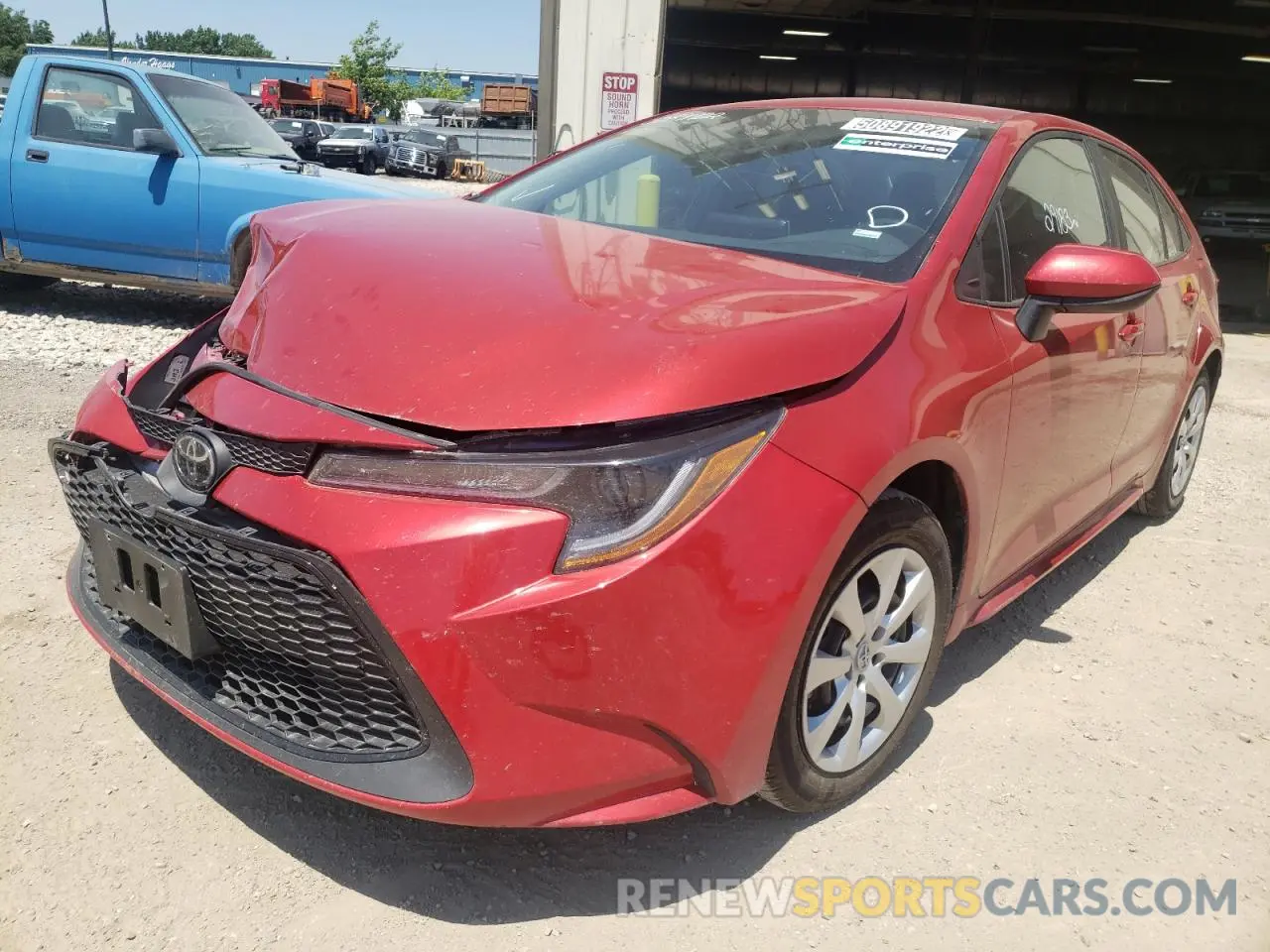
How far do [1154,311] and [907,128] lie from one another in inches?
43.7

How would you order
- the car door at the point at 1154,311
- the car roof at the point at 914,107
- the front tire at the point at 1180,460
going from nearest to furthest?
1. the car roof at the point at 914,107
2. the car door at the point at 1154,311
3. the front tire at the point at 1180,460

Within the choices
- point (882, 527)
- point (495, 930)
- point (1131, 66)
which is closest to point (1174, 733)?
point (882, 527)

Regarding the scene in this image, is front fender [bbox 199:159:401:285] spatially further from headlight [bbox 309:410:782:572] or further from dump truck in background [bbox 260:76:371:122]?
dump truck in background [bbox 260:76:371:122]

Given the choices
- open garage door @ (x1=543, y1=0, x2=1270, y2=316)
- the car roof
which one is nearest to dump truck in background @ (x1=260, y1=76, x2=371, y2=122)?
open garage door @ (x1=543, y1=0, x2=1270, y2=316)

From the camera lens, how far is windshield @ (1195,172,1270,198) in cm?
1561

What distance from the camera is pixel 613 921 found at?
6.16ft

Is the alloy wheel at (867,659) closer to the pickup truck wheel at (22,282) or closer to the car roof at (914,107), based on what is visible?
the car roof at (914,107)

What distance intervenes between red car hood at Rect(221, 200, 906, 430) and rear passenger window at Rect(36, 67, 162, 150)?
198 inches

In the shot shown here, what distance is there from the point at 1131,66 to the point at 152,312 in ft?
76.5

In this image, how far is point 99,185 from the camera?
6.39m

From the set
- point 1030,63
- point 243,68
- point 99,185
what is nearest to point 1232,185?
point 1030,63

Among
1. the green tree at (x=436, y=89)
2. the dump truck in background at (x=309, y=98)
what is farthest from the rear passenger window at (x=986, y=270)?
the green tree at (x=436, y=89)

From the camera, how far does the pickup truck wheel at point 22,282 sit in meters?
7.22

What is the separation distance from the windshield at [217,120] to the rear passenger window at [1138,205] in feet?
17.8
